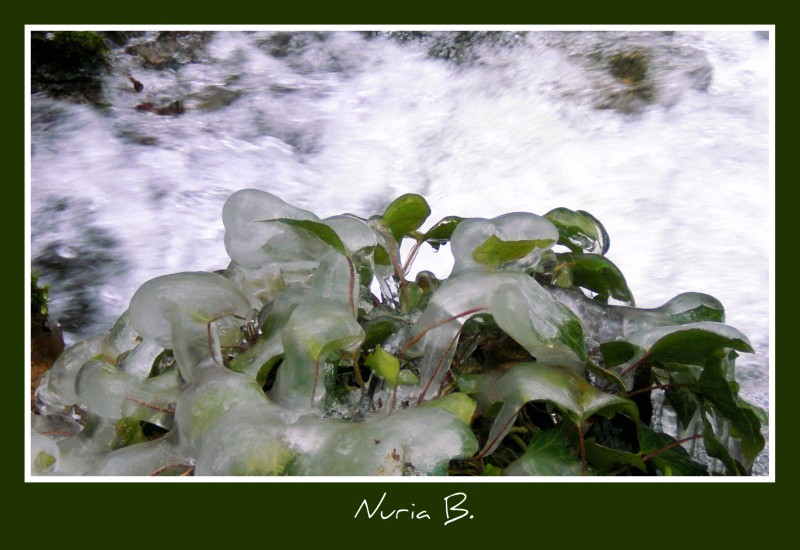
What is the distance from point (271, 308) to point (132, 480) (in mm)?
146

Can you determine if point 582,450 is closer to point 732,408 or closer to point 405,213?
point 732,408

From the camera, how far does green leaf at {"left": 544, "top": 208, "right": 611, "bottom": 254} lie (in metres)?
0.67

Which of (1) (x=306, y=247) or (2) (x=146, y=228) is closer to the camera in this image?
(1) (x=306, y=247)

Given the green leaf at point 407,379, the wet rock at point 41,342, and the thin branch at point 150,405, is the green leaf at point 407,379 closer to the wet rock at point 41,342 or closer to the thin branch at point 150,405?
the thin branch at point 150,405

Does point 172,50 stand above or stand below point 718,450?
above

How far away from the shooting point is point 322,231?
52 centimetres

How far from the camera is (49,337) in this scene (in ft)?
4.38

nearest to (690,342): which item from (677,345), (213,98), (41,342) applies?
(677,345)

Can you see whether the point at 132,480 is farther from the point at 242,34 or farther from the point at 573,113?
the point at 242,34

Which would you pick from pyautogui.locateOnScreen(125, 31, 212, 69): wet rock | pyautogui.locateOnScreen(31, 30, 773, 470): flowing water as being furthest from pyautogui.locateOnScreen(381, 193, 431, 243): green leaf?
pyautogui.locateOnScreen(125, 31, 212, 69): wet rock

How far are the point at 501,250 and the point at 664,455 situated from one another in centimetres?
17

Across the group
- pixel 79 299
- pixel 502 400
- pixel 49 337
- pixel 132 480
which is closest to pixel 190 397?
pixel 132 480

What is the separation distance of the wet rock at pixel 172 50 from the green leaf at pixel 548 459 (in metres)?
1.72

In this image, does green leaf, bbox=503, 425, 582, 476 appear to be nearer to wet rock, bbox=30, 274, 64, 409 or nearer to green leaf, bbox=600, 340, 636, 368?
green leaf, bbox=600, 340, 636, 368
